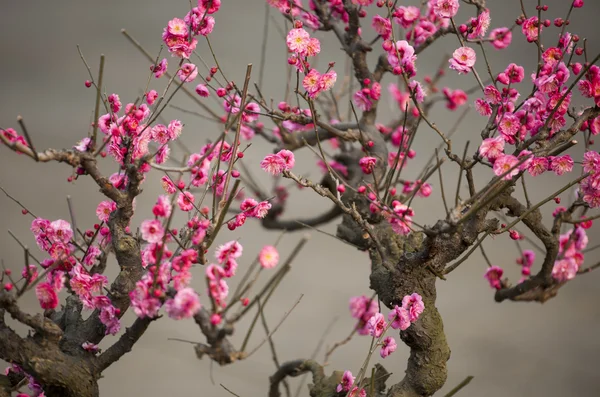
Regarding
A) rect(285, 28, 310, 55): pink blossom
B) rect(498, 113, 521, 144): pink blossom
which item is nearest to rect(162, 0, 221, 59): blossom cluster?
rect(285, 28, 310, 55): pink blossom

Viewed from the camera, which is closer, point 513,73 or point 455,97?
point 513,73

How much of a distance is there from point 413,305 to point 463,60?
1.23ft

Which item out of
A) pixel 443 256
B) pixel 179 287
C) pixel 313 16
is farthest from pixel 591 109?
pixel 179 287

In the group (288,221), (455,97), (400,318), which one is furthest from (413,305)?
(455,97)

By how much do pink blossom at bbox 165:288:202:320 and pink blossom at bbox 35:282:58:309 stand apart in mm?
259

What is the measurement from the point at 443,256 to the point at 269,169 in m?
0.29

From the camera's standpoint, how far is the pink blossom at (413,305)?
1.10 metres

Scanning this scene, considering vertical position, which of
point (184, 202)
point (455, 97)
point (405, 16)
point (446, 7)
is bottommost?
point (184, 202)

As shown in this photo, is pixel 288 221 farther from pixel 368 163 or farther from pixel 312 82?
pixel 312 82

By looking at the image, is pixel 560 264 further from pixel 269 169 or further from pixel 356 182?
pixel 269 169

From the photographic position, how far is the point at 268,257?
3.01 ft

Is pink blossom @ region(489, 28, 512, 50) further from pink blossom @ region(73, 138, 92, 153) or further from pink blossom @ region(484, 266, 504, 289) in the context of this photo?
pink blossom @ region(73, 138, 92, 153)

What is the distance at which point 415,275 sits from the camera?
1.12 meters

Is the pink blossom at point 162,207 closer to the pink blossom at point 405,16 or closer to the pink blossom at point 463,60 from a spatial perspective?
the pink blossom at point 463,60
